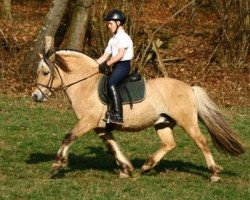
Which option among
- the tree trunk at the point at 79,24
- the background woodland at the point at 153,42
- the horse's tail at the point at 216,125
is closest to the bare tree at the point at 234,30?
the background woodland at the point at 153,42

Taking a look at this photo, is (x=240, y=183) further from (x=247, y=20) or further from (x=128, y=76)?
(x=247, y=20)

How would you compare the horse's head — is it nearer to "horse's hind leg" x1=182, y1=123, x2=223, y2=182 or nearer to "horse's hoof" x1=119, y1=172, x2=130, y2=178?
"horse's hoof" x1=119, y1=172, x2=130, y2=178

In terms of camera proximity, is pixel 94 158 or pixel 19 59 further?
pixel 19 59

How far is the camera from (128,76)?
33.8ft

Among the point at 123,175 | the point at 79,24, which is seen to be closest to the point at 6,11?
the point at 79,24

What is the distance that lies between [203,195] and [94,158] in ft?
11.2

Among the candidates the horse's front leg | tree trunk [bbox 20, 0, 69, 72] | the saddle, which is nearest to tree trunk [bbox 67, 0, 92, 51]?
tree trunk [bbox 20, 0, 69, 72]

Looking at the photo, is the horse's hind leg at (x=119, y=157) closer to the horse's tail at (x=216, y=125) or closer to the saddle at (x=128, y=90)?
the saddle at (x=128, y=90)

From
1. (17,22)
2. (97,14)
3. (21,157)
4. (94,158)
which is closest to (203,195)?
(94,158)

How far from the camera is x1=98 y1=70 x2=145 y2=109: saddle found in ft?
33.0

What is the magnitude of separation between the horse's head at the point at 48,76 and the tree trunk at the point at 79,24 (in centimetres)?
1073

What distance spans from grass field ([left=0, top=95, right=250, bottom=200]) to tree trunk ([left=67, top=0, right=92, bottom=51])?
17.6 feet

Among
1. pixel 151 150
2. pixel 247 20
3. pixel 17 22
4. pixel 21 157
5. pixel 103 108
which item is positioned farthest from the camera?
pixel 17 22

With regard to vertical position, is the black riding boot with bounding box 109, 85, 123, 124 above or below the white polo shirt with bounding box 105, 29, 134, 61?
below
